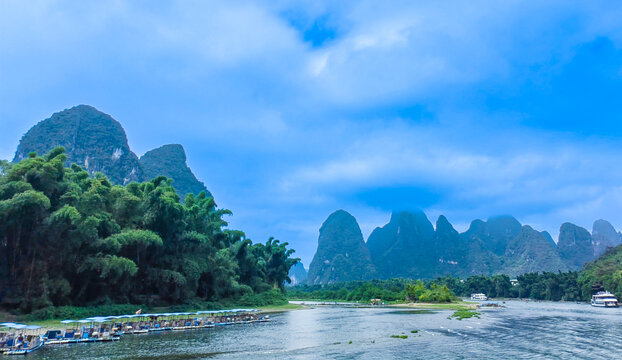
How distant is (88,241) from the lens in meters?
34.6

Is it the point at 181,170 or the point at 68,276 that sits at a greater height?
the point at 181,170

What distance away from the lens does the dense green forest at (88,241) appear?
3111 cm

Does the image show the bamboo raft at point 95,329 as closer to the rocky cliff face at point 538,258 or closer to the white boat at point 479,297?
the white boat at point 479,297

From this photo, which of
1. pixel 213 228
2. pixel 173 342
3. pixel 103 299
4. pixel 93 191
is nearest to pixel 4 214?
pixel 93 191

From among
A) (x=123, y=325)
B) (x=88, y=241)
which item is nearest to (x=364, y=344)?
(x=123, y=325)

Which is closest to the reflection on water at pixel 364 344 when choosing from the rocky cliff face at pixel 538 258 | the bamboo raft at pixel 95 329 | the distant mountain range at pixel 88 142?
the bamboo raft at pixel 95 329

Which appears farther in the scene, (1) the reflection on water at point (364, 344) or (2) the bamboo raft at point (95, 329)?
(1) the reflection on water at point (364, 344)

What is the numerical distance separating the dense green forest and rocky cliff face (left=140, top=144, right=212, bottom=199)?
128 meters

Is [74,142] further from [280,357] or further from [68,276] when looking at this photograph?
[280,357]

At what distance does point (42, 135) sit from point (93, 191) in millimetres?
106461

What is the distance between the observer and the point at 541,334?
32.6m

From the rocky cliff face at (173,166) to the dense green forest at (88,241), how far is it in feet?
420

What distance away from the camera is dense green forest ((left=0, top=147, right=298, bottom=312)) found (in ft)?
102

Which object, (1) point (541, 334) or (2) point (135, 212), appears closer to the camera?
(1) point (541, 334)
